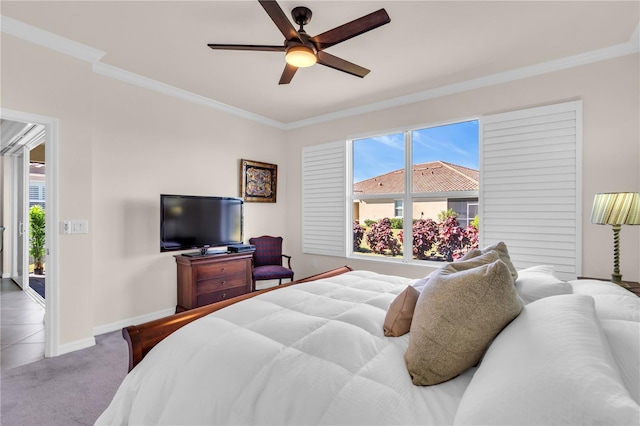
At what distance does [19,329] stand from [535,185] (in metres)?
5.58

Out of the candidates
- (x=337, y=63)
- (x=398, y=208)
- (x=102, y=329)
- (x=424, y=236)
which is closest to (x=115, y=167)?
(x=102, y=329)

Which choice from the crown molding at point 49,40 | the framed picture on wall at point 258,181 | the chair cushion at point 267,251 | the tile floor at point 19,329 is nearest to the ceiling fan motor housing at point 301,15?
the crown molding at point 49,40

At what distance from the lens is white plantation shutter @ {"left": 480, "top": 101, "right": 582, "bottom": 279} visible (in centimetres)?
287

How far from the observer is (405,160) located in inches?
156

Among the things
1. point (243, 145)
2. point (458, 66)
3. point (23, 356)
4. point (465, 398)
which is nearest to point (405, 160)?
point (458, 66)

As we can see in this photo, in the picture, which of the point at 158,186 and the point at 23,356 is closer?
the point at 23,356

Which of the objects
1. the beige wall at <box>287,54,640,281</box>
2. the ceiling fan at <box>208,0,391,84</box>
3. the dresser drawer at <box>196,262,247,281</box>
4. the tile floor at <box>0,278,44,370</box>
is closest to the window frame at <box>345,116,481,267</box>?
the beige wall at <box>287,54,640,281</box>

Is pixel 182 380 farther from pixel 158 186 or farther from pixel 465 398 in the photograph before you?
pixel 158 186

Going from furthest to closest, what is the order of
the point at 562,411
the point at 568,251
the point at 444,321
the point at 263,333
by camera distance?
the point at 568,251, the point at 263,333, the point at 444,321, the point at 562,411

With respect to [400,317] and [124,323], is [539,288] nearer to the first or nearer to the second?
[400,317]

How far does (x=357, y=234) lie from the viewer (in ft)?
14.7

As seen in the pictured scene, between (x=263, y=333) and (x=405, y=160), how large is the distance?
3190 millimetres

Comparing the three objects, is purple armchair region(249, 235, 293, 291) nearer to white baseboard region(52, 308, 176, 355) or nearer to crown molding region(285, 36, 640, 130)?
white baseboard region(52, 308, 176, 355)

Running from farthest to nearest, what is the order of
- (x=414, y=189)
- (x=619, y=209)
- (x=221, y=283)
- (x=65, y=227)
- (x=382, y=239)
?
1. (x=382, y=239)
2. (x=414, y=189)
3. (x=221, y=283)
4. (x=65, y=227)
5. (x=619, y=209)
